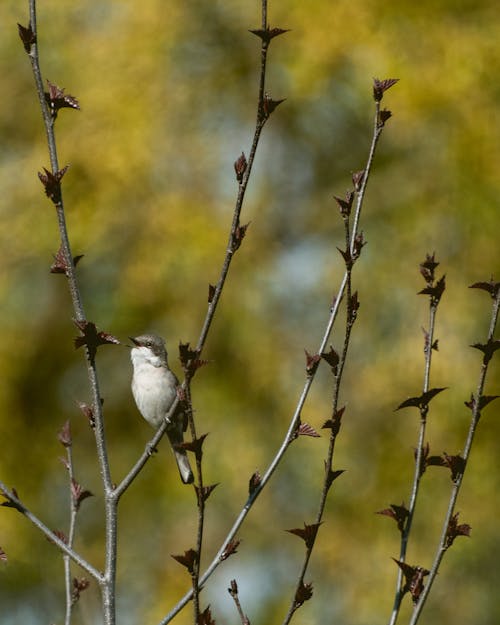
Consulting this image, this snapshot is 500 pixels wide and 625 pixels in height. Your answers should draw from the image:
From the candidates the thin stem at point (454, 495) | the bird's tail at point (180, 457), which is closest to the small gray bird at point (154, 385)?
the bird's tail at point (180, 457)

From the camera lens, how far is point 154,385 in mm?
4434

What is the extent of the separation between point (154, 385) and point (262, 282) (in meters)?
2.83

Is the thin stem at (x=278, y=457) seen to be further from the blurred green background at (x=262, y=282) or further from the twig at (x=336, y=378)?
the blurred green background at (x=262, y=282)

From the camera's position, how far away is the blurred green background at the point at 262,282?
664 centimetres

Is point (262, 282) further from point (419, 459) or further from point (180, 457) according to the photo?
point (419, 459)

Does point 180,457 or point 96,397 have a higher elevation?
point 180,457

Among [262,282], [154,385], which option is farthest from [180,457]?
[262,282]

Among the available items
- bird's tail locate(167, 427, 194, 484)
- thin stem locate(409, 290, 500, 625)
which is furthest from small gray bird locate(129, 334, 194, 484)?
thin stem locate(409, 290, 500, 625)

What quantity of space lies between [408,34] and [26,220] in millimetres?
2959

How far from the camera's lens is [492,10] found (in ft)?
24.4

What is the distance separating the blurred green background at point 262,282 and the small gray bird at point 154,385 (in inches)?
88.4

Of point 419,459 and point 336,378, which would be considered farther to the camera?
point 419,459

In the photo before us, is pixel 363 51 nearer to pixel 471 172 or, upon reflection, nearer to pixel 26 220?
pixel 471 172

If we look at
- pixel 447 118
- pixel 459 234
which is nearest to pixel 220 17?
pixel 447 118
